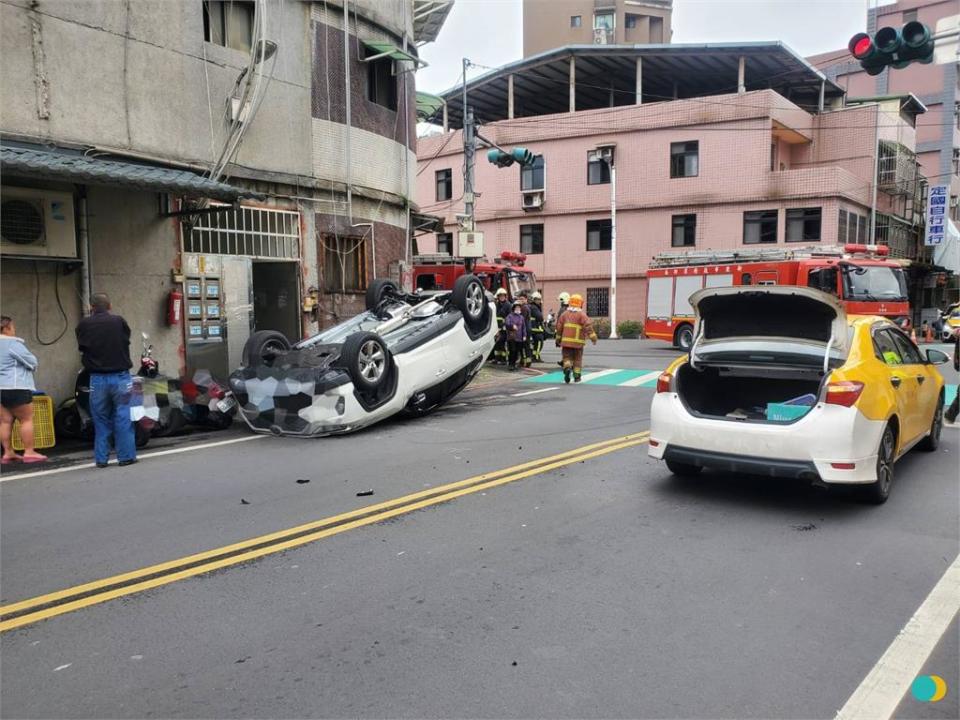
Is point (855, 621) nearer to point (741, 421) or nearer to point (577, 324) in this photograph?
point (741, 421)

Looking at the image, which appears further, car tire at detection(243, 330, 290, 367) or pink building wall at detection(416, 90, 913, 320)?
pink building wall at detection(416, 90, 913, 320)

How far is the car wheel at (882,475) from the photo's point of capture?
5.86 meters

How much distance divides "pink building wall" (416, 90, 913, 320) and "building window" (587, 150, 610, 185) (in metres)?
0.24

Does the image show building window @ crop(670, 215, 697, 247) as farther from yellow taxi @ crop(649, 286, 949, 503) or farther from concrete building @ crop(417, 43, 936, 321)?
yellow taxi @ crop(649, 286, 949, 503)

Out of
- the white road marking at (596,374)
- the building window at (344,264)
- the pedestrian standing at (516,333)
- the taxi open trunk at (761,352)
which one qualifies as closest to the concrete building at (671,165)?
the white road marking at (596,374)

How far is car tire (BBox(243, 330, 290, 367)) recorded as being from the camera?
1025 cm

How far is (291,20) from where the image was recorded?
44.7 feet

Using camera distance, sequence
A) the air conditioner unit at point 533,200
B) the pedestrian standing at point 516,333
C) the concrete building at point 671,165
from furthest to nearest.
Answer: the air conditioner unit at point 533,200, the concrete building at point 671,165, the pedestrian standing at point 516,333

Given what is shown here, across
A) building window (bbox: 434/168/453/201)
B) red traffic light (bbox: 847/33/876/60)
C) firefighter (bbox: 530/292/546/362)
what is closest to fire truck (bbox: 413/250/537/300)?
firefighter (bbox: 530/292/546/362)

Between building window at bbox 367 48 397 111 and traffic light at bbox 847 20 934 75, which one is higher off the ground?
building window at bbox 367 48 397 111

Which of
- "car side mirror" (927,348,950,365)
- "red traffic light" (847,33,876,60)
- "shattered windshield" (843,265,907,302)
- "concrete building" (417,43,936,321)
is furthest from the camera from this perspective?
"concrete building" (417,43,936,321)

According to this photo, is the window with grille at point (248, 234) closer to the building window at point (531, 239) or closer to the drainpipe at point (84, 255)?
the drainpipe at point (84, 255)

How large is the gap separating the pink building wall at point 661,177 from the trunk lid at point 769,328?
2472 cm

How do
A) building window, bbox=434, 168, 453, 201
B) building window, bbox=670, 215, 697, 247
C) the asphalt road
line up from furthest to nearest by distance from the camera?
1. building window, bbox=434, 168, 453, 201
2. building window, bbox=670, 215, 697, 247
3. the asphalt road
